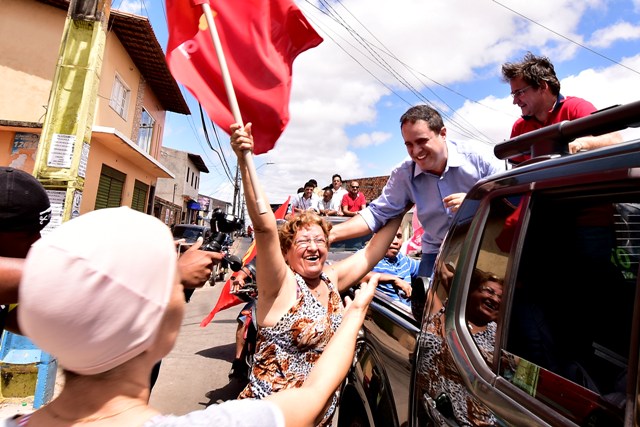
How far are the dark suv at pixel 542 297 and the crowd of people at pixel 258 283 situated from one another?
0.22 ft

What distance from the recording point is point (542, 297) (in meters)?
1.39

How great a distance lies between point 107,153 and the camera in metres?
14.6

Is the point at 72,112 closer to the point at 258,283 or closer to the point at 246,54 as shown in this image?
the point at 246,54

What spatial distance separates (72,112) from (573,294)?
453cm

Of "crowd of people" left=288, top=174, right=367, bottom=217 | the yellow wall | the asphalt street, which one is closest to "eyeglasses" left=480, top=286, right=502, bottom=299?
the asphalt street

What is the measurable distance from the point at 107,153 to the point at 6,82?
3.35 metres

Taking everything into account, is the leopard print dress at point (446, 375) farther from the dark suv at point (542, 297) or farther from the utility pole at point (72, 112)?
the utility pole at point (72, 112)

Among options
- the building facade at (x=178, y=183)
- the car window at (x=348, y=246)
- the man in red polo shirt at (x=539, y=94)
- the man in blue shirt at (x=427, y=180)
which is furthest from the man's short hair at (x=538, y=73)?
the building facade at (x=178, y=183)

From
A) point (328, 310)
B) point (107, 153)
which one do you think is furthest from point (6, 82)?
point (328, 310)

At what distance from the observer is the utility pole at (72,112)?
4.19m

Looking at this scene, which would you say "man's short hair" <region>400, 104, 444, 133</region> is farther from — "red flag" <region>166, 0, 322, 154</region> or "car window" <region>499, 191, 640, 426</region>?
"car window" <region>499, 191, 640, 426</region>

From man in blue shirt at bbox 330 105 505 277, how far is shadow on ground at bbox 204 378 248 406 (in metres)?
2.47

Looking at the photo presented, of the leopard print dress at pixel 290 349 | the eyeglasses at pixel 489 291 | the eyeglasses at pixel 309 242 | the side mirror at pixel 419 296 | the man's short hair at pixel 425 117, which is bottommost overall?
the leopard print dress at pixel 290 349

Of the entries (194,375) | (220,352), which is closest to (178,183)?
(220,352)
